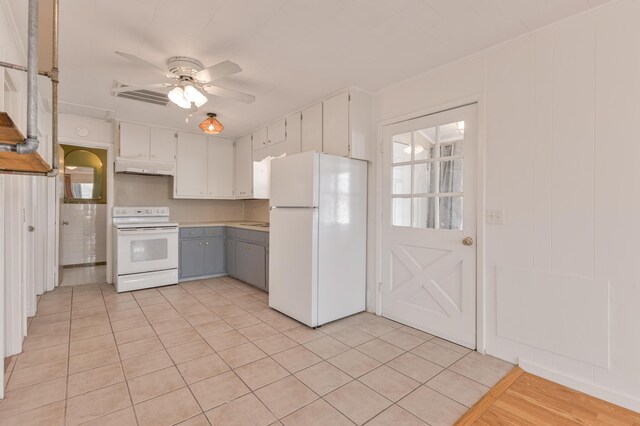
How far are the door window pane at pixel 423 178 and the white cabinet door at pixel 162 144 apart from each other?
3.75m

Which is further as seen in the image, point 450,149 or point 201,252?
point 201,252

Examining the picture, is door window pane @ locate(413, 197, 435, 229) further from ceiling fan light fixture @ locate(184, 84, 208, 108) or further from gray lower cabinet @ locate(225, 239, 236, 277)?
gray lower cabinet @ locate(225, 239, 236, 277)

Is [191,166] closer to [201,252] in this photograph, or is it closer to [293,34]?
[201,252]

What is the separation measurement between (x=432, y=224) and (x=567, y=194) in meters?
1.02

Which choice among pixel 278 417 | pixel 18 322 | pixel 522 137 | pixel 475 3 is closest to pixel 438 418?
pixel 278 417

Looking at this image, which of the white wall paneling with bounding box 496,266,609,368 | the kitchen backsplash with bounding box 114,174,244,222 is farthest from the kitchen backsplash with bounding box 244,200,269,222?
the white wall paneling with bounding box 496,266,609,368

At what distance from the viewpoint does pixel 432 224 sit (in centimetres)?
285

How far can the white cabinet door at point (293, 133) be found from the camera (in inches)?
154

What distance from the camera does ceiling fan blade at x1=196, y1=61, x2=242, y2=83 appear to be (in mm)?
2326

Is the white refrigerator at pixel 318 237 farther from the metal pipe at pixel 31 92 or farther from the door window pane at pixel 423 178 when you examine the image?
the metal pipe at pixel 31 92

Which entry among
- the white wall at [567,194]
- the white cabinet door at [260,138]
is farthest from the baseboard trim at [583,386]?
the white cabinet door at [260,138]

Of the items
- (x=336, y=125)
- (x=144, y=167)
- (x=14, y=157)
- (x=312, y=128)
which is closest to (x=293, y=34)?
(x=336, y=125)

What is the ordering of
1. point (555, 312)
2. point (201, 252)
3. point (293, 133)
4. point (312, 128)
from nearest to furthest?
point (555, 312) < point (312, 128) < point (293, 133) < point (201, 252)

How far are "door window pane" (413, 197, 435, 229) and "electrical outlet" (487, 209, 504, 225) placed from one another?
1.59 feet
